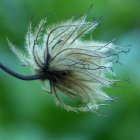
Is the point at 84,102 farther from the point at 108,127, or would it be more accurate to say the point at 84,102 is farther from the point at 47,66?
the point at 108,127

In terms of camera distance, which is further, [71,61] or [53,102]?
[53,102]

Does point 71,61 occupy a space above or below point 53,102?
above

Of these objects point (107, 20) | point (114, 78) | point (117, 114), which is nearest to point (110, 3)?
point (107, 20)

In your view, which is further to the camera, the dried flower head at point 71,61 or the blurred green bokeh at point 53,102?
the blurred green bokeh at point 53,102

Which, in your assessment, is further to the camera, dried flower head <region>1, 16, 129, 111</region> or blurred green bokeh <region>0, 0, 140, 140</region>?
blurred green bokeh <region>0, 0, 140, 140</region>
